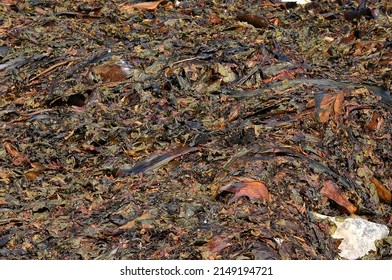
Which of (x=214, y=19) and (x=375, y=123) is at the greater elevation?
(x=375, y=123)

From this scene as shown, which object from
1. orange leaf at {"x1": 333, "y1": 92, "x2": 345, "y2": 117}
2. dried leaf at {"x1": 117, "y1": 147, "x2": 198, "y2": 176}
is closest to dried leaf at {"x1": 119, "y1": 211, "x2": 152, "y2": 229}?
dried leaf at {"x1": 117, "y1": 147, "x2": 198, "y2": 176}

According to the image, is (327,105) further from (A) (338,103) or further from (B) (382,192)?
(B) (382,192)

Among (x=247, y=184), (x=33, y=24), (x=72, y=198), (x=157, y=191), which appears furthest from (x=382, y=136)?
(x=33, y=24)

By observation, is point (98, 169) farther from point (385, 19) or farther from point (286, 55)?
point (385, 19)

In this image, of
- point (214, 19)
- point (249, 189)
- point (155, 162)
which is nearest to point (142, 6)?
point (214, 19)

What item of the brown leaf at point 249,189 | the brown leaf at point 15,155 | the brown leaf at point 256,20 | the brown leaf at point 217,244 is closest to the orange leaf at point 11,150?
the brown leaf at point 15,155

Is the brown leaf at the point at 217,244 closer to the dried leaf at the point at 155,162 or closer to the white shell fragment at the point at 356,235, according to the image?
the white shell fragment at the point at 356,235

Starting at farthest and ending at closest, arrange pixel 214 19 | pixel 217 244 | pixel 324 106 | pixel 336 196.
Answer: pixel 214 19 < pixel 324 106 < pixel 336 196 < pixel 217 244
